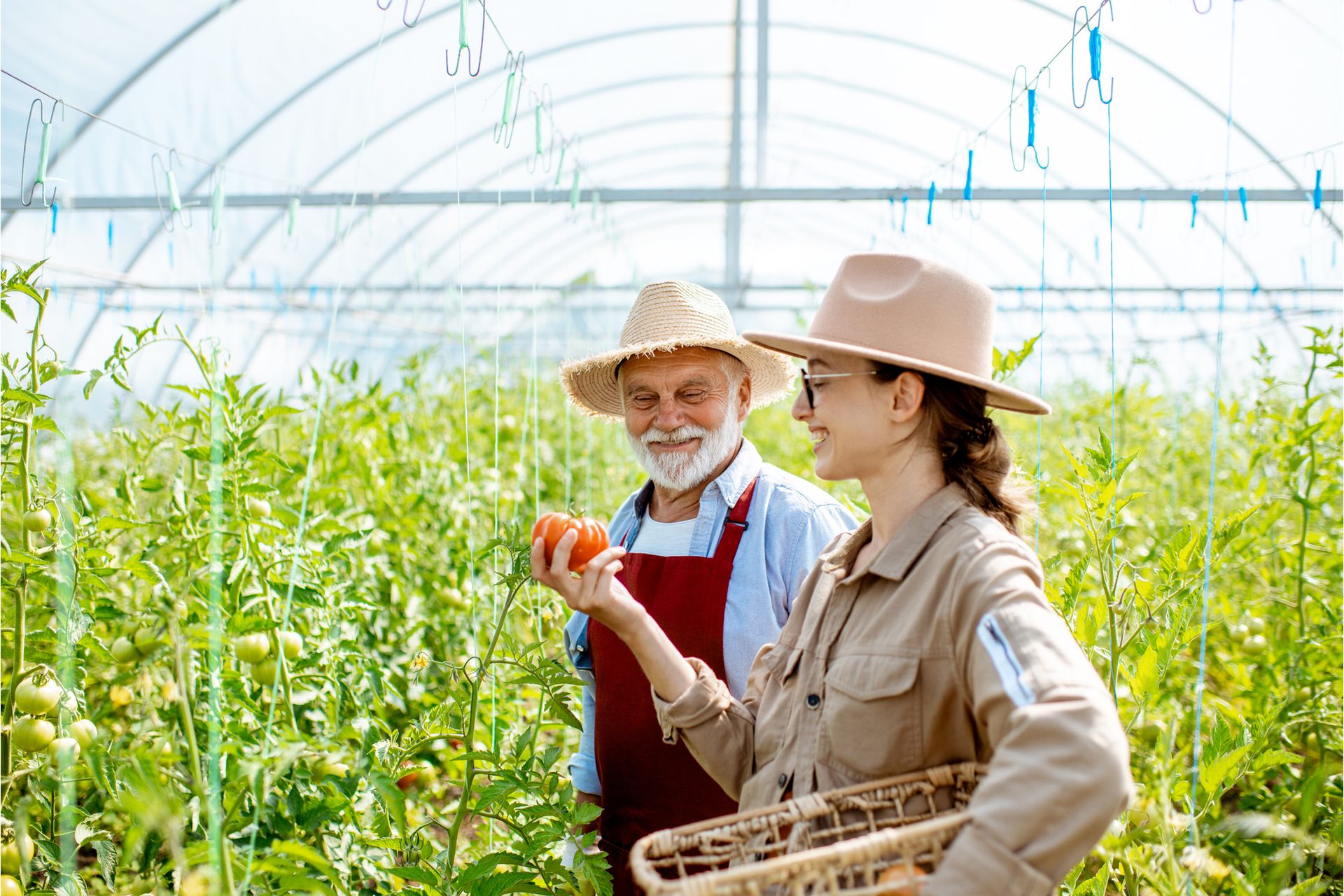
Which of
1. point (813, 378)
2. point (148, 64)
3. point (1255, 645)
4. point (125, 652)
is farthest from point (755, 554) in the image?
point (148, 64)

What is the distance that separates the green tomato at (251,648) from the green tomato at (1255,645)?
221 centimetres

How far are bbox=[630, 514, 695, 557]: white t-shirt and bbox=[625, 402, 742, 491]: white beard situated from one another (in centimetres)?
8

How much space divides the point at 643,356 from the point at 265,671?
3.16ft

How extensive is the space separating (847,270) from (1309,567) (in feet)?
6.11

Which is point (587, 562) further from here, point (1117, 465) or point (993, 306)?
point (1117, 465)

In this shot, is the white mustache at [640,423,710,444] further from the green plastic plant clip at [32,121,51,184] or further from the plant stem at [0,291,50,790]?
the green plastic plant clip at [32,121,51,184]

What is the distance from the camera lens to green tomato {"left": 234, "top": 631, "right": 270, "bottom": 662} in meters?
1.62

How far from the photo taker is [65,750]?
1393 millimetres

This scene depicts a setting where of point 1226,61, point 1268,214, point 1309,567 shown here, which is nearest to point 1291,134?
point 1226,61

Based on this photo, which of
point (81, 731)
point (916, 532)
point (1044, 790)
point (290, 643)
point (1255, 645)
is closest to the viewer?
point (1044, 790)

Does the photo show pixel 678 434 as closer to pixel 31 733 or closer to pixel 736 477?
pixel 736 477

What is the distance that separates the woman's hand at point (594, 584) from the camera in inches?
54.6

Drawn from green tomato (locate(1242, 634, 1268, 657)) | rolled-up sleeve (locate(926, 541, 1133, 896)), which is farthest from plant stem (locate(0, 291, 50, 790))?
green tomato (locate(1242, 634, 1268, 657))

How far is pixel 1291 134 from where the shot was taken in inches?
221
